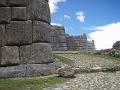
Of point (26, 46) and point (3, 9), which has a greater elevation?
point (3, 9)

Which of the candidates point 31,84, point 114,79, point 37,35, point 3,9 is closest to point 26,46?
point 37,35

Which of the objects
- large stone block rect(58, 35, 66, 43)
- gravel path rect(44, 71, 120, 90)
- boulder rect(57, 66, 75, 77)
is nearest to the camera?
gravel path rect(44, 71, 120, 90)

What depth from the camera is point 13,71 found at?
1338 centimetres

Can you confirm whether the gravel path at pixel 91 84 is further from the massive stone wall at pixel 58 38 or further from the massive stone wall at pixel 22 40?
the massive stone wall at pixel 58 38

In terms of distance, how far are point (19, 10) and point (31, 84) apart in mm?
3842

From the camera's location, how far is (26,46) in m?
13.8

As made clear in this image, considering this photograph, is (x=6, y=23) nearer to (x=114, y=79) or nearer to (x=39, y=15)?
(x=39, y=15)

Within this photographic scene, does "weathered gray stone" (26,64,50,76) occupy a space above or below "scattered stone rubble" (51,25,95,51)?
below

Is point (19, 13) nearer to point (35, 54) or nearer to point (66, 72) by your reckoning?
point (35, 54)

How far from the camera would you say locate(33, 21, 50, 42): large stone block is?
46.1ft

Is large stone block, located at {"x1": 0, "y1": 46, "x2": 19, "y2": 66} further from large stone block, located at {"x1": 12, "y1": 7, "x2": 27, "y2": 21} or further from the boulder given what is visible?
the boulder

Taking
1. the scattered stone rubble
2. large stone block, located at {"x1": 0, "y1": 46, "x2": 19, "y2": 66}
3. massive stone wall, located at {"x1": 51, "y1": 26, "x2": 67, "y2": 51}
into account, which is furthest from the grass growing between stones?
massive stone wall, located at {"x1": 51, "y1": 26, "x2": 67, "y2": 51}

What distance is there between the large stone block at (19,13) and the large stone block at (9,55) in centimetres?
123

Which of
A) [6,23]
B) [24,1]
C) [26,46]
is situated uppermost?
[24,1]
